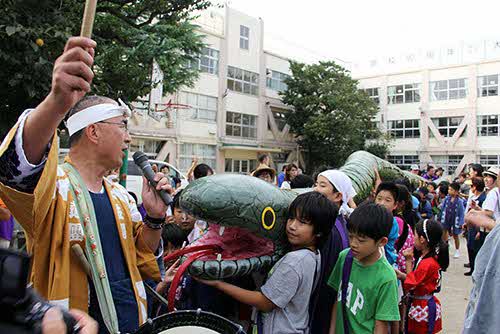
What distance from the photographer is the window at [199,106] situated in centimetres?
2277

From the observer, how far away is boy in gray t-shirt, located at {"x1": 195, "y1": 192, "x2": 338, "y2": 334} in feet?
7.47

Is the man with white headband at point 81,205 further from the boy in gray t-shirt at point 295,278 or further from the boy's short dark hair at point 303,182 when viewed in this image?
the boy's short dark hair at point 303,182

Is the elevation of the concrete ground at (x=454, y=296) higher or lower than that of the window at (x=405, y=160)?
lower

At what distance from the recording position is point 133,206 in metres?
2.34

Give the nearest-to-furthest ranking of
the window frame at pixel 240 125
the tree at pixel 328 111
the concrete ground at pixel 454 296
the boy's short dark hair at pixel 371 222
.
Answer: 1. the boy's short dark hair at pixel 371 222
2. the concrete ground at pixel 454 296
3. the tree at pixel 328 111
4. the window frame at pixel 240 125

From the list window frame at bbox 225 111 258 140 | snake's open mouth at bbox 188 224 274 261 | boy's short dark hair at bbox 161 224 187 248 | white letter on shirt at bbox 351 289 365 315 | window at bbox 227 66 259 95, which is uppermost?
window at bbox 227 66 259 95

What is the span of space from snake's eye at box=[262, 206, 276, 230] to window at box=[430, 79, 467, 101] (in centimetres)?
3158

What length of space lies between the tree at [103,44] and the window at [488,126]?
25120 mm

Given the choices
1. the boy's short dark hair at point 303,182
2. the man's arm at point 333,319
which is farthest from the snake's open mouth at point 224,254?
the boy's short dark hair at point 303,182

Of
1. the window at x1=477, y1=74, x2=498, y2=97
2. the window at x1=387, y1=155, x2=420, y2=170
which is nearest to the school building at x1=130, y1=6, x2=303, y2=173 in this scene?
the window at x1=387, y1=155, x2=420, y2=170

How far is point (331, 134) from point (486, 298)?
24412mm

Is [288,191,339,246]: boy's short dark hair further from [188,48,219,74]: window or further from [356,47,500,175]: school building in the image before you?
[356,47,500,175]: school building

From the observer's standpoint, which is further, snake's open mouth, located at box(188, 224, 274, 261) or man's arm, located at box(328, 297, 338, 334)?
man's arm, located at box(328, 297, 338, 334)

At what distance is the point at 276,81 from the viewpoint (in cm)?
2892
